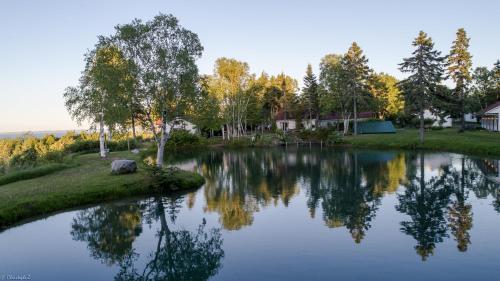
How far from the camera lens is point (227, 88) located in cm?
7775

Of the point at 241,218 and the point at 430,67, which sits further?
the point at 430,67

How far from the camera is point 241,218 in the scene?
23266mm

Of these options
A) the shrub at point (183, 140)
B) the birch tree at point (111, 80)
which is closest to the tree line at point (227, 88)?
the birch tree at point (111, 80)

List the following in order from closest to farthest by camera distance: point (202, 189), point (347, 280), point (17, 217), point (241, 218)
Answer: point (347, 280), point (17, 217), point (241, 218), point (202, 189)

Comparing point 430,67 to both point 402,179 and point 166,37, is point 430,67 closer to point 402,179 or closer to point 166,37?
point 402,179

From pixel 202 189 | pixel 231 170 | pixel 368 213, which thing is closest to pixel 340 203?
pixel 368 213

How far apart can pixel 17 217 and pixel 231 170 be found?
2548cm

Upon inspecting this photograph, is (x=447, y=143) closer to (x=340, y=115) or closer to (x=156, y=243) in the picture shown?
(x=340, y=115)

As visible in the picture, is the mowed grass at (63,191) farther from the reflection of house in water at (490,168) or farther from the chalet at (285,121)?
the chalet at (285,121)

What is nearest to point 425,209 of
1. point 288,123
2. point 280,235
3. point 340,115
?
point 280,235

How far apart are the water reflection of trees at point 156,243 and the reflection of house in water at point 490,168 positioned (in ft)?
89.8

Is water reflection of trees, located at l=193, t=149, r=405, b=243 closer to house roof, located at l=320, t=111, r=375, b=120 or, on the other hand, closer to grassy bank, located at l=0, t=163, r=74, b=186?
grassy bank, located at l=0, t=163, r=74, b=186

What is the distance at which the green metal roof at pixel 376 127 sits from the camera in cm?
8219

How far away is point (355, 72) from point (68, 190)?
62.2 meters
